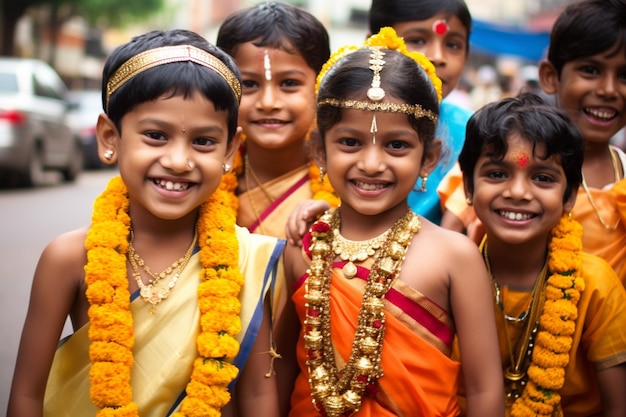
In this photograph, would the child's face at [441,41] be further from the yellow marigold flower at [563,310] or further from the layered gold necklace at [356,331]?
the yellow marigold flower at [563,310]

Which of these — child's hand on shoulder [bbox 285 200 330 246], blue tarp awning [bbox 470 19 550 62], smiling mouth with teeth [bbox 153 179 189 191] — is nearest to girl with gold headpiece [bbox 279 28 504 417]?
child's hand on shoulder [bbox 285 200 330 246]

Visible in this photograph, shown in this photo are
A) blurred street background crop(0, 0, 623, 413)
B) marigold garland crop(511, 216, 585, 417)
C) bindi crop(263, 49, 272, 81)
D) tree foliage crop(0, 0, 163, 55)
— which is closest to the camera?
marigold garland crop(511, 216, 585, 417)

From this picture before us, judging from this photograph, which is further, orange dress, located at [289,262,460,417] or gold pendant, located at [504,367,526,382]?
gold pendant, located at [504,367,526,382]

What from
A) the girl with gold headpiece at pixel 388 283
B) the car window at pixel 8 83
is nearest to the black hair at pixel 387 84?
the girl with gold headpiece at pixel 388 283

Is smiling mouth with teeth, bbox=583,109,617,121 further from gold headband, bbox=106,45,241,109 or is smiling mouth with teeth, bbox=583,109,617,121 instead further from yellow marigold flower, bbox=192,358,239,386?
yellow marigold flower, bbox=192,358,239,386

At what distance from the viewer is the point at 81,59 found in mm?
41531

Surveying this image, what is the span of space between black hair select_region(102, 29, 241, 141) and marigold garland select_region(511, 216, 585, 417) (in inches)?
52.9

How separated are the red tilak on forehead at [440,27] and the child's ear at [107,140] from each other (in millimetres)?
1867

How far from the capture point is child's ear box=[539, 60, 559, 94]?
3.84m

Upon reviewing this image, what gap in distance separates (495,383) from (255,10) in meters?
2.00

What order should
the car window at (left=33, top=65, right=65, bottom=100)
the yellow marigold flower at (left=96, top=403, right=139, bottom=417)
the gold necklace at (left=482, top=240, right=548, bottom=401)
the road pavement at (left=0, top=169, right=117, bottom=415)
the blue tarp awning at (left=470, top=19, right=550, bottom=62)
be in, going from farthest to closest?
the car window at (left=33, top=65, right=65, bottom=100), the blue tarp awning at (left=470, top=19, right=550, bottom=62), the road pavement at (left=0, top=169, right=117, bottom=415), the gold necklace at (left=482, top=240, right=548, bottom=401), the yellow marigold flower at (left=96, top=403, right=139, bottom=417)

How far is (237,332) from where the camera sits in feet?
8.71

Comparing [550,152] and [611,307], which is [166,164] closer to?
[550,152]

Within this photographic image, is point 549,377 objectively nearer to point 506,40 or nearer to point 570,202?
point 570,202
